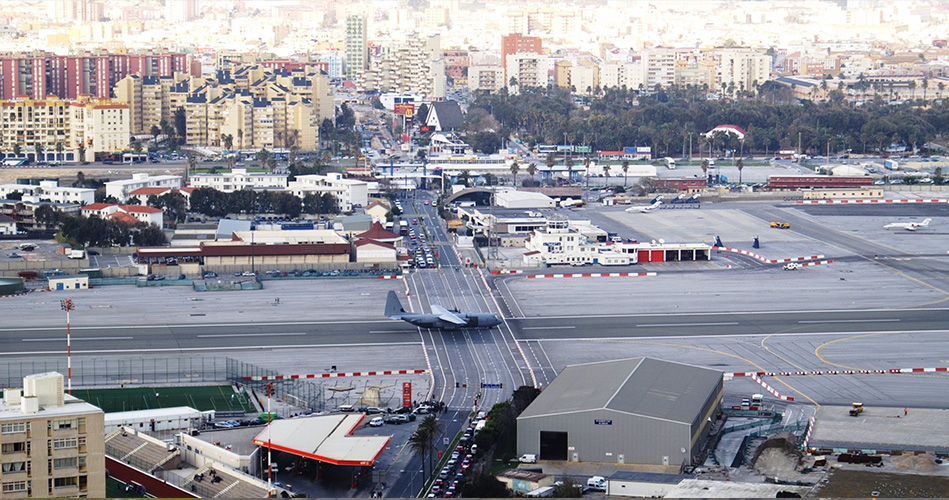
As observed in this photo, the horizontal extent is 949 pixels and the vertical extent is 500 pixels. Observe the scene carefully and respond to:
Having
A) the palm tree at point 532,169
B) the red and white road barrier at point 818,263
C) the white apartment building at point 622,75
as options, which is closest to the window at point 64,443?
the red and white road barrier at point 818,263

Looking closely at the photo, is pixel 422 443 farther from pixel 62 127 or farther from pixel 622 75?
pixel 622 75

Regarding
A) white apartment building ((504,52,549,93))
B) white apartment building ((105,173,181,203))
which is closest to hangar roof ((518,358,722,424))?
white apartment building ((105,173,181,203))

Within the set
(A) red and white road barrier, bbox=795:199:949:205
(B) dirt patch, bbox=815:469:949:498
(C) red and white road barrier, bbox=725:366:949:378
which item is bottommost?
(B) dirt patch, bbox=815:469:949:498

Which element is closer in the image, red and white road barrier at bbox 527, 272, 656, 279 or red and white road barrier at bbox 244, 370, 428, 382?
red and white road barrier at bbox 244, 370, 428, 382

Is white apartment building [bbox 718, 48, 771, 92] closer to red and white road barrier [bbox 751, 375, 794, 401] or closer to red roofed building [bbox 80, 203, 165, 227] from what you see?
red roofed building [bbox 80, 203, 165, 227]

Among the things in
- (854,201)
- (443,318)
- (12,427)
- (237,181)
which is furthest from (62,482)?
(854,201)

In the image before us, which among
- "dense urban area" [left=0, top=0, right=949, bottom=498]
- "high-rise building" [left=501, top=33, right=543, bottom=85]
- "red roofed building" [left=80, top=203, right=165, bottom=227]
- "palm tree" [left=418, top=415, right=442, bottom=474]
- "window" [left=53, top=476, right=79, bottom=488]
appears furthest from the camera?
"high-rise building" [left=501, top=33, right=543, bottom=85]

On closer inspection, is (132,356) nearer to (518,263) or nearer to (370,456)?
(370,456)
